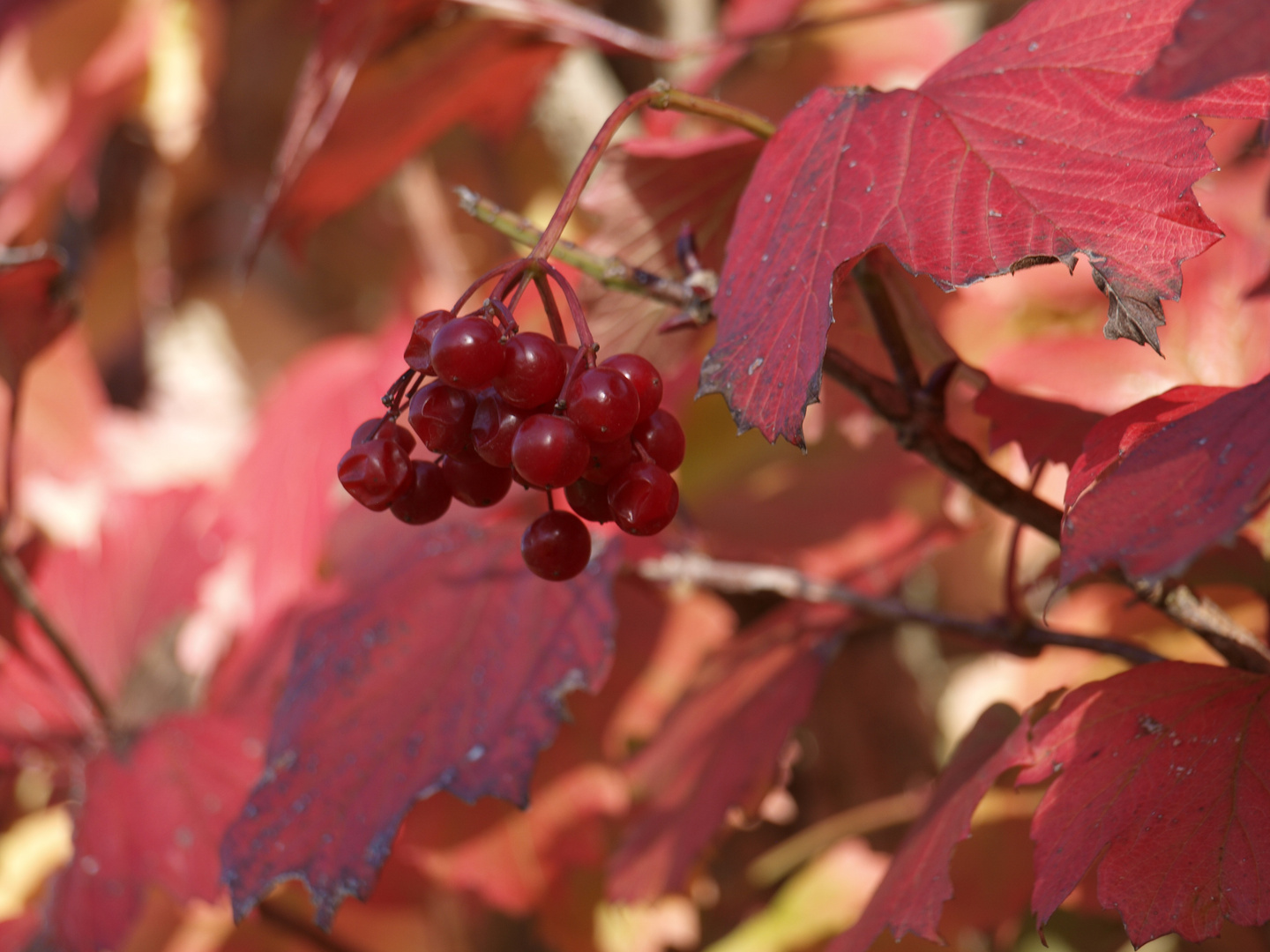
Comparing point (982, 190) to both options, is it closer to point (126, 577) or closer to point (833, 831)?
point (833, 831)

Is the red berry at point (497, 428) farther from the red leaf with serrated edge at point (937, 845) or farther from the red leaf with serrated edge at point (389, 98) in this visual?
the red leaf with serrated edge at point (389, 98)

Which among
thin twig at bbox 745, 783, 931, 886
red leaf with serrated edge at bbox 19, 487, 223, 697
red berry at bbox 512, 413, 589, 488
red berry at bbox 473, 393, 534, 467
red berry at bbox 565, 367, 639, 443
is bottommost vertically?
thin twig at bbox 745, 783, 931, 886

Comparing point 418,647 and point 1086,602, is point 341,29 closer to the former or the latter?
point 418,647

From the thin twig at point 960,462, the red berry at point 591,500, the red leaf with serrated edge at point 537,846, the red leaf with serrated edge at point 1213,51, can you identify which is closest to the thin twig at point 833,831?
the red leaf with serrated edge at point 537,846

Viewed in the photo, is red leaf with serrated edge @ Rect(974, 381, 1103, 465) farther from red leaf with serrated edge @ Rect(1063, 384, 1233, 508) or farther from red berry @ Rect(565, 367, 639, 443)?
red berry @ Rect(565, 367, 639, 443)

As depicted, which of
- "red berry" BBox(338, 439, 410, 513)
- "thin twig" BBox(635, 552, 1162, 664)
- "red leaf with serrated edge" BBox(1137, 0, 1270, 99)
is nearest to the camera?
"red leaf with serrated edge" BBox(1137, 0, 1270, 99)

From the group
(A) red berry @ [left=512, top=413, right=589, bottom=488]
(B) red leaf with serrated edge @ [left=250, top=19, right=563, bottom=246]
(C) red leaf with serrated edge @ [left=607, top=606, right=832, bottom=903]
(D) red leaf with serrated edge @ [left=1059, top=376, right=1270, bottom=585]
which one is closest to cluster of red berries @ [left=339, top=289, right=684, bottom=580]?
(A) red berry @ [left=512, top=413, right=589, bottom=488]

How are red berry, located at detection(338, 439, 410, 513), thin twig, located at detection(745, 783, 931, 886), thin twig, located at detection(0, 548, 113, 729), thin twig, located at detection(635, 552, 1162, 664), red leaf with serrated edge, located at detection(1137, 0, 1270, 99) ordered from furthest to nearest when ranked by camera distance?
1. thin twig, located at detection(745, 783, 931, 886)
2. thin twig, located at detection(0, 548, 113, 729)
3. thin twig, located at detection(635, 552, 1162, 664)
4. red berry, located at detection(338, 439, 410, 513)
5. red leaf with serrated edge, located at detection(1137, 0, 1270, 99)
